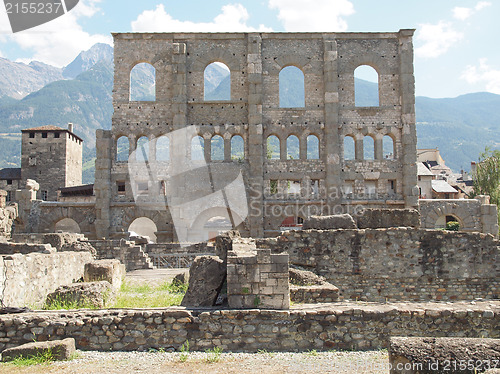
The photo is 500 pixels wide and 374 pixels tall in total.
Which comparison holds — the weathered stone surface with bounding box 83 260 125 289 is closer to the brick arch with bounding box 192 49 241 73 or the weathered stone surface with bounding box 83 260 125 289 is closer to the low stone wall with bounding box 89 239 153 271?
the low stone wall with bounding box 89 239 153 271

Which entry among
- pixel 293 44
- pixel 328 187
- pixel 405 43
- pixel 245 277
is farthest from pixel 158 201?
pixel 245 277


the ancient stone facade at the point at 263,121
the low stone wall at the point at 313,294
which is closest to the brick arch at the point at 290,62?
the ancient stone facade at the point at 263,121

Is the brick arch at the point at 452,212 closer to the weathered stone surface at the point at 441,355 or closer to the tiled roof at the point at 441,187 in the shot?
the tiled roof at the point at 441,187

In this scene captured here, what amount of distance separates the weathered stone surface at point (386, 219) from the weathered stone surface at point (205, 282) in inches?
212

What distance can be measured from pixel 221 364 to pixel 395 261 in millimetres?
7509

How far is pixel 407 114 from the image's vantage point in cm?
2845

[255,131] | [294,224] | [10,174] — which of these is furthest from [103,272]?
[10,174]

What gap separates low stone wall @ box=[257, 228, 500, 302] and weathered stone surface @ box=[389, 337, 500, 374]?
7.72m

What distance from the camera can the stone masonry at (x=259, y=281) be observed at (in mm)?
8477

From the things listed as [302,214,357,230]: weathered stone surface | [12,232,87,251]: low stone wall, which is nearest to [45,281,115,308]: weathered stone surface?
[302,214,357,230]: weathered stone surface

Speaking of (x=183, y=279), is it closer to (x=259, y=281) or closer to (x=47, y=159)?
(x=259, y=281)

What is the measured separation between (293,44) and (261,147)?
669 centimetres

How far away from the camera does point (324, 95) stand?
93.1ft

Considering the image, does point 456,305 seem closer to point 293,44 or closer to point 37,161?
point 293,44
